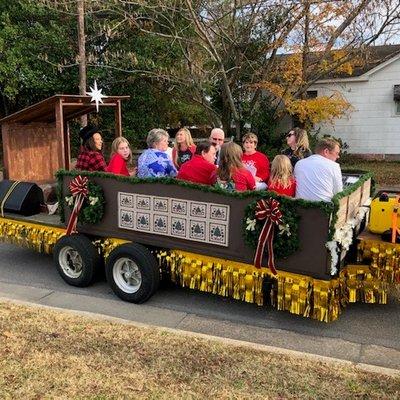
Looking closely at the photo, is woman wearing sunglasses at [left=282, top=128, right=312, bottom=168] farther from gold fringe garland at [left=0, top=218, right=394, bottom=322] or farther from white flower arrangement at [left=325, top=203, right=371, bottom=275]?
gold fringe garland at [left=0, top=218, right=394, bottom=322]

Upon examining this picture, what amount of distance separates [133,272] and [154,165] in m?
1.24

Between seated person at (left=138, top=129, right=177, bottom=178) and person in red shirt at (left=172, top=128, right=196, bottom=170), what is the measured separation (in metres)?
0.66

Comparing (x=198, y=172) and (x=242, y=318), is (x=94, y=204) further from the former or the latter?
(x=242, y=318)

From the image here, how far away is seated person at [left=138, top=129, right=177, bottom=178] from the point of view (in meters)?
5.59

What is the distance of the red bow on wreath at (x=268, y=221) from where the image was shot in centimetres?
440

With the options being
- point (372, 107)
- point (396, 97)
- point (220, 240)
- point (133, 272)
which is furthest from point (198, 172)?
point (372, 107)

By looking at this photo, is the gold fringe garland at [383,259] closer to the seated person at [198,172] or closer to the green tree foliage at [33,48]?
the seated person at [198,172]

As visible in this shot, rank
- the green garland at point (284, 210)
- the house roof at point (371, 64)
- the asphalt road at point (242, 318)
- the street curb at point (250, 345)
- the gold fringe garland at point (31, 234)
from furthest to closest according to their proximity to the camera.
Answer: the house roof at point (371, 64)
the gold fringe garland at point (31, 234)
the asphalt road at point (242, 318)
the green garland at point (284, 210)
the street curb at point (250, 345)

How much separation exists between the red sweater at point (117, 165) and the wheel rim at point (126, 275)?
1.10 metres

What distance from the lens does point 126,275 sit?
17.7 ft

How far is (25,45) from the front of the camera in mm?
15453

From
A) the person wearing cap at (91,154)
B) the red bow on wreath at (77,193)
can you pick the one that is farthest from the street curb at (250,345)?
the person wearing cap at (91,154)

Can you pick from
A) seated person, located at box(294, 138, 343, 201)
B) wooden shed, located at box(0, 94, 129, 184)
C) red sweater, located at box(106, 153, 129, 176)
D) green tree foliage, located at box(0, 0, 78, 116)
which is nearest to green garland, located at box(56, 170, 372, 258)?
seated person, located at box(294, 138, 343, 201)

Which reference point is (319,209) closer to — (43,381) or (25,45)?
(43,381)
